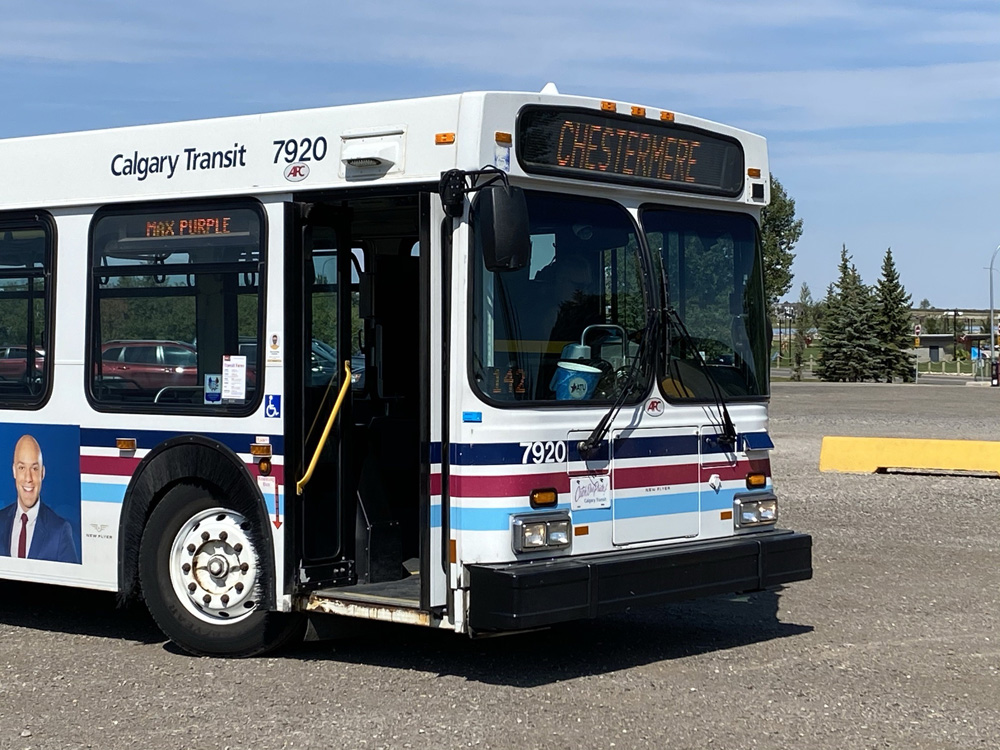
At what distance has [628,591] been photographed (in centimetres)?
728

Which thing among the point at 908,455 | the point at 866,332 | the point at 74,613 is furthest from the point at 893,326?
the point at 74,613

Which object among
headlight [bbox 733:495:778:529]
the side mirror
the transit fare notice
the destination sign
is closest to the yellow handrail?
the destination sign

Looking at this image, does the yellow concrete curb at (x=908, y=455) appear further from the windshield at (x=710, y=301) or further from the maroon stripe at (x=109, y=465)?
the maroon stripe at (x=109, y=465)

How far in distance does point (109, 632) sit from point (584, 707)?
345 cm

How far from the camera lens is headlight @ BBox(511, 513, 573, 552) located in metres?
7.05

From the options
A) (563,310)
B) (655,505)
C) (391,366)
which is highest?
(563,310)

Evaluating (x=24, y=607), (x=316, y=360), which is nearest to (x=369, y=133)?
Result: (x=316, y=360)

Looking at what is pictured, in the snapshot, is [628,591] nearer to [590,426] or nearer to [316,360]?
[590,426]

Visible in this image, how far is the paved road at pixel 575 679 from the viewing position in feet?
20.7

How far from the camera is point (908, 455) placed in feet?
61.0

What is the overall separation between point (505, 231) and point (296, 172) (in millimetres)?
1494

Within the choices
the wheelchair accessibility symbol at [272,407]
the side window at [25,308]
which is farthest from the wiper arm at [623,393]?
the side window at [25,308]

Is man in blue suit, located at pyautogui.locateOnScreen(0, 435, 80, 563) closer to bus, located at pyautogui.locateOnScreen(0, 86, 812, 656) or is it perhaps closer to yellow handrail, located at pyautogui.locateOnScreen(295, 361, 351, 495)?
bus, located at pyautogui.locateOnScreen(0, 86, 812, 656)

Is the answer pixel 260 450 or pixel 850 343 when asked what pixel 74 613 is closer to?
pixel 260 450
